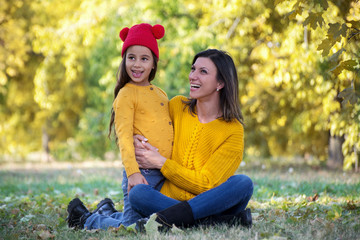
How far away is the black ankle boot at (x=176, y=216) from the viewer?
9.55 ft

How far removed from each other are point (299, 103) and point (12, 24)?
7.03 meters

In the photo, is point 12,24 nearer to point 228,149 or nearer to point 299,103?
point 299,103

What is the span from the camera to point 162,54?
834 centimetres

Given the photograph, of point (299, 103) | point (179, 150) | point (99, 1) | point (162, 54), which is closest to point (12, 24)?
point (99, 1)

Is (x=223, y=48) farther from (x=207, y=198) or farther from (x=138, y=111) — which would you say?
(x=207, y=198)

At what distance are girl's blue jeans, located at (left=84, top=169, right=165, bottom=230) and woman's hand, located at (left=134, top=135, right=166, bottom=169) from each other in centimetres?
9

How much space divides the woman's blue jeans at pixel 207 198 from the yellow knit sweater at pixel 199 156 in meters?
0.09

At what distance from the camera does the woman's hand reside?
304 cm

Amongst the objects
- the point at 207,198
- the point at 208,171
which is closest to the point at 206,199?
the point at 207,198

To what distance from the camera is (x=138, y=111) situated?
3.16 m

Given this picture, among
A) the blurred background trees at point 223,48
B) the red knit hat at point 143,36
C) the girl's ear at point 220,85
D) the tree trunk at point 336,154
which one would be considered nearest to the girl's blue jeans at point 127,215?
the girl's ear at point 220,85

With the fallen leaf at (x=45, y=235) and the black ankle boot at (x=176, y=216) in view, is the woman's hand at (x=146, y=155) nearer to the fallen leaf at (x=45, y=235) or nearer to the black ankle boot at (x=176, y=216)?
the black ankle boot at (x=176, y=216)

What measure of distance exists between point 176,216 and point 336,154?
633cm

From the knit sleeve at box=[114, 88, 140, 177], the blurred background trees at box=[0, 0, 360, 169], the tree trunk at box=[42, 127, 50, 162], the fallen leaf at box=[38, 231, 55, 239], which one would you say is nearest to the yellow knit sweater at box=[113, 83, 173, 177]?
the knit sleeve at box=[114, 88, 140, 177]
